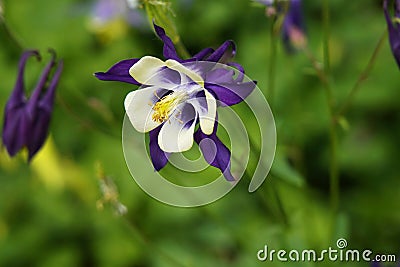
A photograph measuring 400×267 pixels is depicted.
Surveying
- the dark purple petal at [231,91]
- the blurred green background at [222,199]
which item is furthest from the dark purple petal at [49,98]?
the blurred green background at [222,199]

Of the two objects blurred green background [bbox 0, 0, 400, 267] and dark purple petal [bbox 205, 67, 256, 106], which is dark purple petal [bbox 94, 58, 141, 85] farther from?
blurred green background [bbox 0, 0, 400, 267]

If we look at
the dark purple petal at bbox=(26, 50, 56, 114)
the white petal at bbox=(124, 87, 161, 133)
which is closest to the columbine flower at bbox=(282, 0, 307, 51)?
the dark purple petal at bbox=(26, 50, 56, 114)

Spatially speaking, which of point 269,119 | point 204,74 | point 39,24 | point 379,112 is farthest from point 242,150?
point 39,24

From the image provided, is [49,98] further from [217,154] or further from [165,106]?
[217,154]

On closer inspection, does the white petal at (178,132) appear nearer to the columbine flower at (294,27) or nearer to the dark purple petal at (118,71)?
the dark purple petal at (118,71)

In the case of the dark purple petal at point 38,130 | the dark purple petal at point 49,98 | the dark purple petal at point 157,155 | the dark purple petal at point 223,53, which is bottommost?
the dark purple petal at point 38,130
